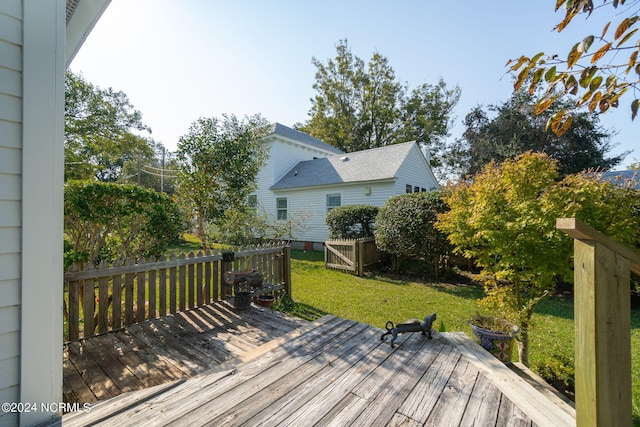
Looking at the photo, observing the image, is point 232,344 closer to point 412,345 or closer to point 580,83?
point 412,345

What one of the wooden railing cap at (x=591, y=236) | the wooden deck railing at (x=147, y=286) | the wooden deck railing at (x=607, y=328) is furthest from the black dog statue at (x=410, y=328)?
the wooden deck railing at (x=147, y=286)

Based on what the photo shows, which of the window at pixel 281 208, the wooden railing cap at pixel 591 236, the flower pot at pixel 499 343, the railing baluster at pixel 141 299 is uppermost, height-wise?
the window at pixel 281 208

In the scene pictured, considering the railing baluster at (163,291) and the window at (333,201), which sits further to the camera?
the window at (333,201)

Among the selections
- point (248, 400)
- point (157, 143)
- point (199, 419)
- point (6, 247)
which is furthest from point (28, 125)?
point (157, 143)

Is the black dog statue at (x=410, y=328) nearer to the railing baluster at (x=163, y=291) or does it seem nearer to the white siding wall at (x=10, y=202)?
the white siding wall at (x=10, y=202)

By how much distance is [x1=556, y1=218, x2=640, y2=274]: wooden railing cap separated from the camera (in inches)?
48.8

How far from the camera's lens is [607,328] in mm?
1305

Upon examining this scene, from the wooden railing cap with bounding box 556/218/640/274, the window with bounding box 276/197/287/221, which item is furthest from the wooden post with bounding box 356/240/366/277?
the wooden railing cap with bounding box 556/218/640/274

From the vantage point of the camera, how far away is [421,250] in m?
8.05

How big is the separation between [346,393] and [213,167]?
5.87 meters

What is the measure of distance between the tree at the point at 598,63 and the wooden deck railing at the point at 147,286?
4.52 metres

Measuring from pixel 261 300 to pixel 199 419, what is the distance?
325cm

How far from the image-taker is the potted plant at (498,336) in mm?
3023

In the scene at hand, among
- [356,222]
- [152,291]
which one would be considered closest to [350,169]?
[356,222]
